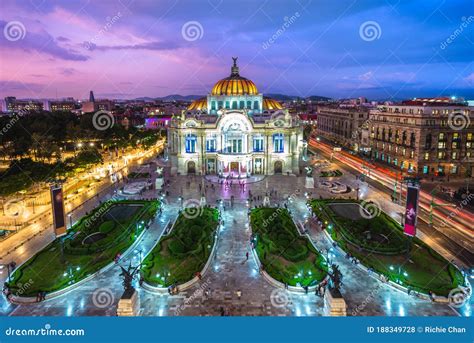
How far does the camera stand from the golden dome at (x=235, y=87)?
76938 mm

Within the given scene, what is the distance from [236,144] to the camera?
6769 centimetres

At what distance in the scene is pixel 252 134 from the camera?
67.8m

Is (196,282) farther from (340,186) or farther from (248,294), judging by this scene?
(340,186)

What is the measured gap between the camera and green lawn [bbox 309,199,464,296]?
27219mm

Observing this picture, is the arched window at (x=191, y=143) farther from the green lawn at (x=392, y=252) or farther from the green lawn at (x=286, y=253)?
the green lawn at (x=392, y=252)
